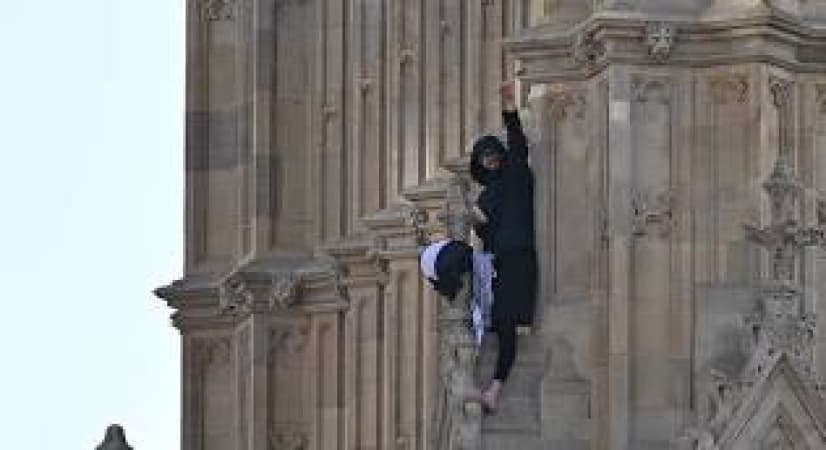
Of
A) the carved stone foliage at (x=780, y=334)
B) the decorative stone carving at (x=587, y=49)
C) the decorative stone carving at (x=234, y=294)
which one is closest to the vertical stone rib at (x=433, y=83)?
the decorative stone carving at (x=234, y=294)

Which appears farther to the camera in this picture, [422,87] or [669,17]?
[422,87]

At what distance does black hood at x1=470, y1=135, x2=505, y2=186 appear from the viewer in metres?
51.0

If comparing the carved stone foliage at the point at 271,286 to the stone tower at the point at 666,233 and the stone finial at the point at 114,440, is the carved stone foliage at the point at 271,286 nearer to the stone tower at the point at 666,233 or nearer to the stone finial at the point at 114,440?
the stone finial at the point at 114,440

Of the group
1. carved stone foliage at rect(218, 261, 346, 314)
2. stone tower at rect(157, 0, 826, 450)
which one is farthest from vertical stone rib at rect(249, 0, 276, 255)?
stone tower at rect(157, 0, 826, 450)

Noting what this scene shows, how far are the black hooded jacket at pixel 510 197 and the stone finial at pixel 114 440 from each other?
1239 centimetres

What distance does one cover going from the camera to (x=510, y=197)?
50.9m

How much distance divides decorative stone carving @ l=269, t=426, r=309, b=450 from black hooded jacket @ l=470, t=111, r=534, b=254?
13.5 meters

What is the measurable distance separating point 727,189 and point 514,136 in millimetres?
2154

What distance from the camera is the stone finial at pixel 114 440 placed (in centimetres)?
6259

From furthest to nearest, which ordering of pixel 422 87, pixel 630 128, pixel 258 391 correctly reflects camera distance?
1. pixel 258 391
2. pixel 422 87
3. pixel 630 128

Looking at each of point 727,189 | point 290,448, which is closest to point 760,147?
point 727,189

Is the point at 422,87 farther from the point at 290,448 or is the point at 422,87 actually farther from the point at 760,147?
the point at 760,147

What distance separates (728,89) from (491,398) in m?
3.51

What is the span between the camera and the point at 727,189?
5009 cm
